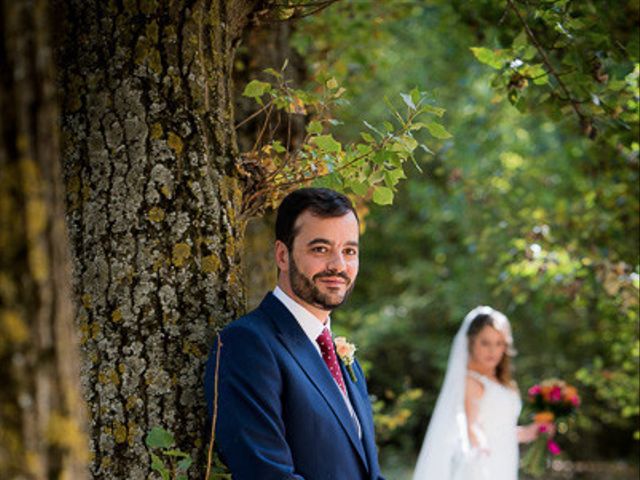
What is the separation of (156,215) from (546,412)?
5317 mm

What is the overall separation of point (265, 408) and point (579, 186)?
782 cm

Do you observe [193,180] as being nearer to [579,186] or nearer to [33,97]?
[33,97]

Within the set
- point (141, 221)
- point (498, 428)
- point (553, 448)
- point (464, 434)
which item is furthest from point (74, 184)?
point (553, 448)

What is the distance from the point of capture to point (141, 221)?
8.38ft

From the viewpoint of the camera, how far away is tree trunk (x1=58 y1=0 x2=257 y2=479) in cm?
250

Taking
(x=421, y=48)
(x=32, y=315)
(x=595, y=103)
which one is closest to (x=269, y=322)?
(x=32, y=315)

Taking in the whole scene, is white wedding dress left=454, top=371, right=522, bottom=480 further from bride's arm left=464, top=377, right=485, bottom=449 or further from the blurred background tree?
the blurred background tree

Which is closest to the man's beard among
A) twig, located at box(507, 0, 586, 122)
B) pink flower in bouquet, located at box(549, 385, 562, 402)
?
twig, located at box(507, 0, 586, 122)

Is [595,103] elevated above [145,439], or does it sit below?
above

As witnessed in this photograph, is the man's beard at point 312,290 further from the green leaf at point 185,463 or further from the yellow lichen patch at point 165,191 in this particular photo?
the green leaf at point 185,463

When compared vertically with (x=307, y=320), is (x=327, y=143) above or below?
above

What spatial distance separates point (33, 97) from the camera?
1.20 m

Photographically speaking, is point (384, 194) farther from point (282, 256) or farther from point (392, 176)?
point (282, 256)

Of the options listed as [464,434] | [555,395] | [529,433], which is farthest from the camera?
[555,395]
